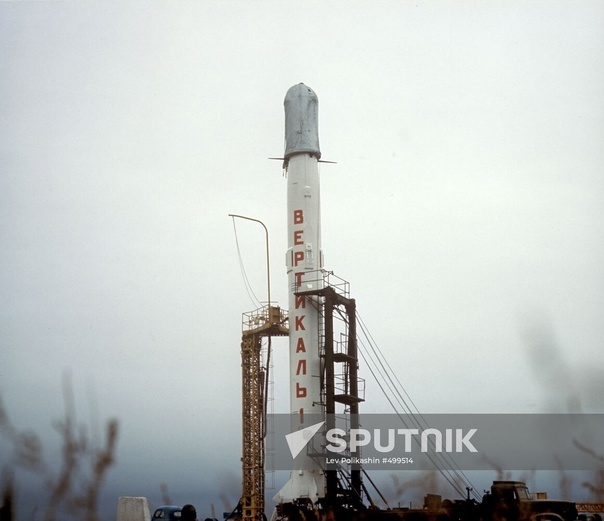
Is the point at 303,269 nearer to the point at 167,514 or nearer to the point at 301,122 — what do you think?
the point at 301,122

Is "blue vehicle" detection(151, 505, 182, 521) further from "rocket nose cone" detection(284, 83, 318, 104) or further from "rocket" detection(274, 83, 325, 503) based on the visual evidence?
"rocket nose cone" detection(284, 83, 318, 104)

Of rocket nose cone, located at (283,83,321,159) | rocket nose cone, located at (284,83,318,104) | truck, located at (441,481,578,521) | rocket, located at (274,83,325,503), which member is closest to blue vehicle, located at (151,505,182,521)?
rocket, located at (274,83,325,503)

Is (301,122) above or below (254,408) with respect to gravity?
above

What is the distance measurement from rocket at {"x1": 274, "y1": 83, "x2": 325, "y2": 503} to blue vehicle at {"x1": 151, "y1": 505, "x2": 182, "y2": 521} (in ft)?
17.7

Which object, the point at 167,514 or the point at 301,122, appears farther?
the point at 301,122

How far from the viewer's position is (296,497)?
131ft

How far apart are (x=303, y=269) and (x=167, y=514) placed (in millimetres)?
14615

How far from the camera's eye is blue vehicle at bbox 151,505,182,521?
128ft

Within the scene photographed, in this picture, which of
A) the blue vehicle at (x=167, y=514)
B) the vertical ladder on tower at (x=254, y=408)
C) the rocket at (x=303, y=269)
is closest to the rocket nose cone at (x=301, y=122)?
the rocket at (x=303, y=269)

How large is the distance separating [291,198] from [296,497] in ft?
53.4

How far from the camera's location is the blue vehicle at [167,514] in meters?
39.1

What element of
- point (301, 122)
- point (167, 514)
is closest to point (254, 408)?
point (167, 514)

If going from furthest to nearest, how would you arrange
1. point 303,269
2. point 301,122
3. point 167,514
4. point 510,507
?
point 301,122, point 303,269, point 167,514, point 510,507

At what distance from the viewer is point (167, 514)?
39.4 metres
